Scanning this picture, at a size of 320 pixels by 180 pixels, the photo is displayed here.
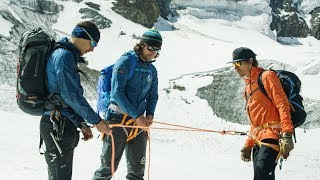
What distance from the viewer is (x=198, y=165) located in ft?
35.6

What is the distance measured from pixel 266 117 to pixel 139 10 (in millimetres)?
50007

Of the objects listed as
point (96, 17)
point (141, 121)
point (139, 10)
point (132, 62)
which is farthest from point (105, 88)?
point (139, 10)

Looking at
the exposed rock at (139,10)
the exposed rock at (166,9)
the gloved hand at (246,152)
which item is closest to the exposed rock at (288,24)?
the exposed rock at (166,9)

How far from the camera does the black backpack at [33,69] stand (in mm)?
4492

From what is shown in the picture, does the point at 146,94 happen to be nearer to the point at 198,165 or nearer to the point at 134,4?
the point at 198,165

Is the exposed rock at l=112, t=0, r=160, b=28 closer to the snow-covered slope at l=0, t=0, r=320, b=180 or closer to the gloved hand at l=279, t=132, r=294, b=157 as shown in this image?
the snow-covered slope at l=0, t=0, r=320, b=180

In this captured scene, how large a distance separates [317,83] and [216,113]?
7.88 meters

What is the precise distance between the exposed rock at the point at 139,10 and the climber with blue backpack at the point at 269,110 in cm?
4503

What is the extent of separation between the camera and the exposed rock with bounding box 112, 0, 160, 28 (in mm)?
50472

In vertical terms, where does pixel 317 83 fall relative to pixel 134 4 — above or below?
below

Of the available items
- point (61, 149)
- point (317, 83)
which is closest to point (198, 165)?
point (61, 149)

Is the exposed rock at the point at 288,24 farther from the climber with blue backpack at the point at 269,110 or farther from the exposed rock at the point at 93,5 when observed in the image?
the climber with blue backpack at the point at 269,110

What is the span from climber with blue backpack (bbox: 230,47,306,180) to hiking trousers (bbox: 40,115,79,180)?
2.58m

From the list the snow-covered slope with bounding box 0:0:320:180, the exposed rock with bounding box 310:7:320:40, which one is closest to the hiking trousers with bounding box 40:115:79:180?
the snow-covered slope with bounding box 0:0:320:180
